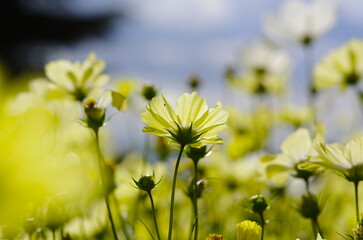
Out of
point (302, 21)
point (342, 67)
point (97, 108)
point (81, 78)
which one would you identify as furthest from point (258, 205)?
point (302, 21)

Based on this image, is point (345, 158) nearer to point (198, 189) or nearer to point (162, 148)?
point (198, 189)

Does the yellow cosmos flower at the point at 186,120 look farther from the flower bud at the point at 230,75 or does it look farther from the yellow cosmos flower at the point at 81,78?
the flower bud at the point at 230,75

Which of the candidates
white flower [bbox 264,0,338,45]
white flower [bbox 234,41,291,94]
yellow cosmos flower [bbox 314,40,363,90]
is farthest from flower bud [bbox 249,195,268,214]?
white flower [bbox 234,41,291,94]

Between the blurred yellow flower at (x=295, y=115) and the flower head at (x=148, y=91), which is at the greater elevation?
the flower head at (x=148, y=91)

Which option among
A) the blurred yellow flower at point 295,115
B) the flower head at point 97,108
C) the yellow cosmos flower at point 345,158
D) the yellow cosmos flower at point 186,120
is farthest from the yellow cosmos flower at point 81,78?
the blurred yellow flower at point 295,115

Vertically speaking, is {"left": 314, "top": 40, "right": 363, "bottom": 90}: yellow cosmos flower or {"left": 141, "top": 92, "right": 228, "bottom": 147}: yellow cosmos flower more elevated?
{"left": 314, "top": 40, "right": 363, "bottom": 90}: yellow cosmos flower

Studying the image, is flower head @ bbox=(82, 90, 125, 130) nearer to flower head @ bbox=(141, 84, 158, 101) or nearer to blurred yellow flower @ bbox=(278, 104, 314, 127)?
flower head @ bbox=(141, 84, 158, 101)
